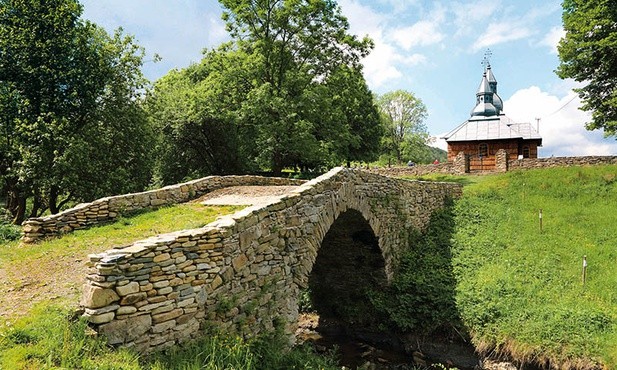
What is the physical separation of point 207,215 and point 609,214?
16184 mm

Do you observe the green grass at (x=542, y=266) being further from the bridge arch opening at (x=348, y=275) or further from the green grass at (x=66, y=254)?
the green grass at (x=66, y=254)

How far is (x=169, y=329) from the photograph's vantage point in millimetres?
5598

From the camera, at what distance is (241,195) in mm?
12031

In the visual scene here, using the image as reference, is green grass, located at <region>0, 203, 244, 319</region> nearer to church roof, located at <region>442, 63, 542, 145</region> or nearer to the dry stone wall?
the dry stone wall

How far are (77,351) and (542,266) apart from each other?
1375cm

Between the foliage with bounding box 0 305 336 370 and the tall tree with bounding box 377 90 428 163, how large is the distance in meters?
46.4

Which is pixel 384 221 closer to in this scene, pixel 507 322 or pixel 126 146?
pixel 507 322

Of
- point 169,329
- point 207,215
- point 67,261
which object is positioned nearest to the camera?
point 169,329

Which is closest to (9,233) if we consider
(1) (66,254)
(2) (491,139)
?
(1) (66,254)

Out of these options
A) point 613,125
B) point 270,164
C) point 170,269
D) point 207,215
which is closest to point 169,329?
point 170,269

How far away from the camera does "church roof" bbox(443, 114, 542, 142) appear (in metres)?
30.6

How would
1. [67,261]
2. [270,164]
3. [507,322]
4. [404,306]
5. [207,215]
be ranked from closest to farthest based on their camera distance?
[67,261] < [207,215] < [507,322] < [404,306] < [270,164]

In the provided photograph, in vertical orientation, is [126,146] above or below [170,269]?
above

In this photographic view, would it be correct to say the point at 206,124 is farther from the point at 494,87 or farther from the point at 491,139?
the point at 494,87
